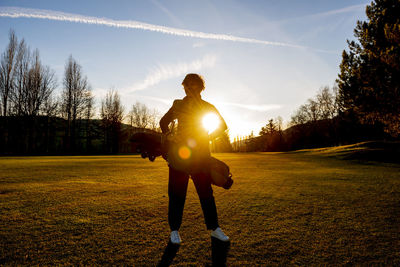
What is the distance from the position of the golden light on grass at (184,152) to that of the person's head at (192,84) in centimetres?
84

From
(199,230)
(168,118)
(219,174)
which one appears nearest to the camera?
(219,174)

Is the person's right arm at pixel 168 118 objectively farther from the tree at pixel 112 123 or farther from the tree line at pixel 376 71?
the tree at pixel 112 123

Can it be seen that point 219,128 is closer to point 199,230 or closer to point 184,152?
point 184,152

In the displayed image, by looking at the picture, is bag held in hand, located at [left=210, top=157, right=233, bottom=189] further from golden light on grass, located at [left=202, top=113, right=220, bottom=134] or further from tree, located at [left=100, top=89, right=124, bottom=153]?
tree, located at [left=100, top=89, right=124, bottom=153]

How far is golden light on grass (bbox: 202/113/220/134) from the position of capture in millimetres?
3111

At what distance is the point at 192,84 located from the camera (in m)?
3.06

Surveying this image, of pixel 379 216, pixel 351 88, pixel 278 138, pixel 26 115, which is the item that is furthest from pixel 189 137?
pixel 278 138

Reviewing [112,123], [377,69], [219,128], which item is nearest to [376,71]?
[377,69]

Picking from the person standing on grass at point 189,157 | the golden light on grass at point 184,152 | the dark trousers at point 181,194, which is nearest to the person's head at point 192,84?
the person standing on grass at point 189,157

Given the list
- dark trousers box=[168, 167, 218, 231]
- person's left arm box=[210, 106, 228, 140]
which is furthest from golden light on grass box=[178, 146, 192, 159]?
person's left arm box=[210, 106, 228, 140]

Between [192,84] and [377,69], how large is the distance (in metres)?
21.6

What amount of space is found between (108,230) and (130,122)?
65.2 meters

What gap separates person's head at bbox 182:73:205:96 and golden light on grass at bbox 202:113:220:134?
380 millimetres

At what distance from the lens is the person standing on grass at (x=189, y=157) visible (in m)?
2.86
